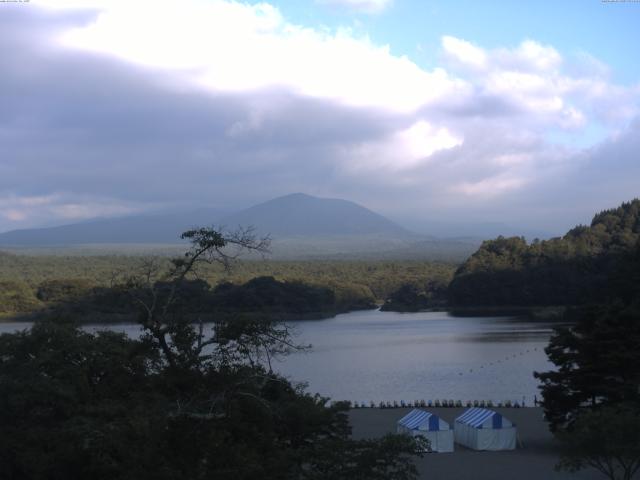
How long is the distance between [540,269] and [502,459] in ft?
149

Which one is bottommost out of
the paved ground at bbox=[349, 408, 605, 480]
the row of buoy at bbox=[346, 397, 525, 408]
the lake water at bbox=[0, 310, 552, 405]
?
the lake water at bbox=[0, 310, 552, 405]

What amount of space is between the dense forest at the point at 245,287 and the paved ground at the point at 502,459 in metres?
14.3

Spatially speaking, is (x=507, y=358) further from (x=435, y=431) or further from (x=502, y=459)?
(x=502, y=459)

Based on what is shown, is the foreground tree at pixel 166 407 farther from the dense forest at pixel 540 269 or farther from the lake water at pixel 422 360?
the dense forest at pixel 540 269

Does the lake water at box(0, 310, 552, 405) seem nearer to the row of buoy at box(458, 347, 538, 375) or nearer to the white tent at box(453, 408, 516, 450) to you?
the row of buoy at box(458, 347, 538, 375)

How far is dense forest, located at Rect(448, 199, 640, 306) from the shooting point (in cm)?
5466

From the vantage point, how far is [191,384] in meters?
8.15

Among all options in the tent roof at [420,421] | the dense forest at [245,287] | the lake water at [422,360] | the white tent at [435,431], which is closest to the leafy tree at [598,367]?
the white tent at [435,431]

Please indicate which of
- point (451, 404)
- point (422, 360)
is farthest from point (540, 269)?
point (451, 404)

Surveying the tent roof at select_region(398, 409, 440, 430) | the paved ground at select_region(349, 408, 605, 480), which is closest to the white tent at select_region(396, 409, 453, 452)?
the tent roof at select_region(398, 409, 440, 430)

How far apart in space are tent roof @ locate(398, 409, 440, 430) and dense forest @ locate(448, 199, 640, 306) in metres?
32.7

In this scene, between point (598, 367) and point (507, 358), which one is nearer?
point (598, 367)

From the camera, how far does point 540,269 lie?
57281 mm

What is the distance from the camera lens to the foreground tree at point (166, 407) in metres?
6.94
